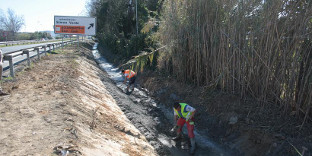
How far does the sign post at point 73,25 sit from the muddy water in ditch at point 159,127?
13.2 m

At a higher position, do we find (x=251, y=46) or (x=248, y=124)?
(x=251, y=46)

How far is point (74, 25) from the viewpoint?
21750 millimetres

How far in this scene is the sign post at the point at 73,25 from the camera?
21.3 metres

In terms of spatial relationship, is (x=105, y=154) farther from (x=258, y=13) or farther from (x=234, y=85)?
(x=258, y=13)

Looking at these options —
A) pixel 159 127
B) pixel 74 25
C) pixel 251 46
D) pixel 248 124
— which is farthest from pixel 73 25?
pixel 248 124

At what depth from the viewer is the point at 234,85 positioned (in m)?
7.50

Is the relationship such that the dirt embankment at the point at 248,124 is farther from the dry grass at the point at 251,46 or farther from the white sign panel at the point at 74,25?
the white sign panel at the point at 74,25

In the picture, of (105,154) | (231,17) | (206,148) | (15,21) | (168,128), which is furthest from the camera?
(15,21)

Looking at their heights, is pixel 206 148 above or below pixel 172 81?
below

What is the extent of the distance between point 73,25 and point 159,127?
57.4 feet

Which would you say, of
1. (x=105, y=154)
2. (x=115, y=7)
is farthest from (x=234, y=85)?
(x=115, y=7)

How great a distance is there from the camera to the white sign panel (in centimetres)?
2133

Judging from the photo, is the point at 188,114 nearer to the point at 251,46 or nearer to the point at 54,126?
the point at 251,46

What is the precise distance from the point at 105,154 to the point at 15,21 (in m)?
79.0
